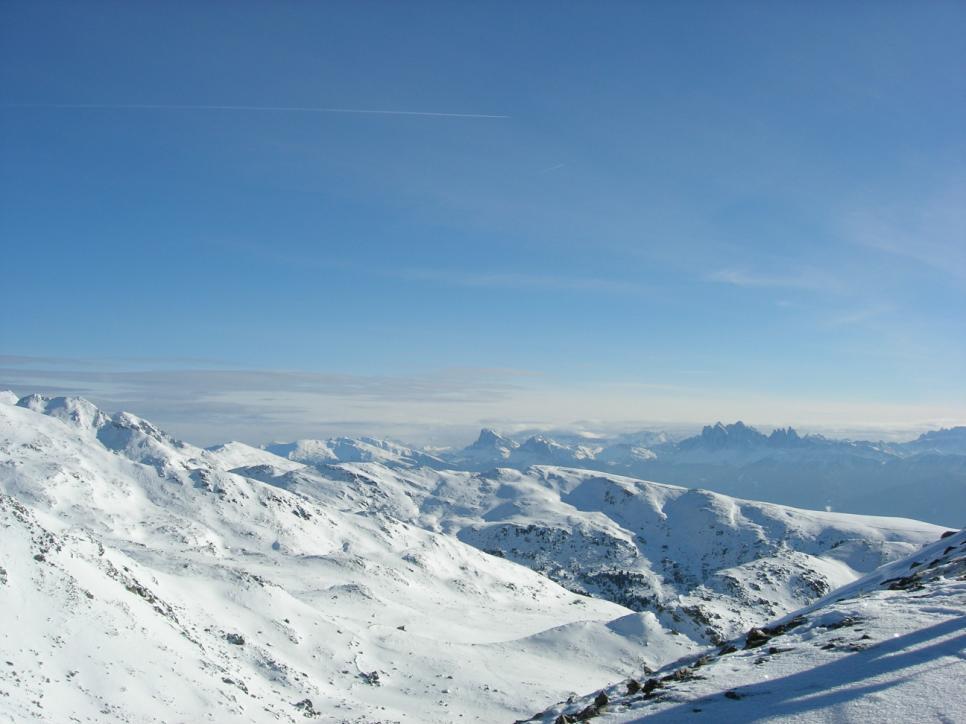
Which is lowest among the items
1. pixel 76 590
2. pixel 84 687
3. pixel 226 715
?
pixel 226 715

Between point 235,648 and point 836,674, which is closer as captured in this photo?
point 836,674

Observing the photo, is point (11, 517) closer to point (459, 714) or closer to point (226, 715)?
point (226, 715)

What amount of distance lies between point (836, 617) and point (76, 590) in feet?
193

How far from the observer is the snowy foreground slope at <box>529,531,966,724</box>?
13.5 meters

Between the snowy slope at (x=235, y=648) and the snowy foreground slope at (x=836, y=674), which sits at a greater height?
the snowy foreground slope at (x=836, y=674)

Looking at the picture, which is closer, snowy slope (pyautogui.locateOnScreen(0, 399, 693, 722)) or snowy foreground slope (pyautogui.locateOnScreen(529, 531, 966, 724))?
snowy foreground slope (pyautogui.locateOnScreen(529, 531, 966, 724))

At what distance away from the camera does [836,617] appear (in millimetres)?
21812

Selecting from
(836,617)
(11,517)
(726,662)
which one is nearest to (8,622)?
(11,517)

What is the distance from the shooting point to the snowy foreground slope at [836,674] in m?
13.5

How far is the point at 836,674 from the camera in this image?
15.9 metres

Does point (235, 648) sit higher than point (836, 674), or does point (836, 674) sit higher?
point (836, 674)

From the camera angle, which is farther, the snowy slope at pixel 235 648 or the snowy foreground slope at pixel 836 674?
the snowy slope at pixel 235 648

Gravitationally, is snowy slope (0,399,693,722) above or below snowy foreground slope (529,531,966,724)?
below

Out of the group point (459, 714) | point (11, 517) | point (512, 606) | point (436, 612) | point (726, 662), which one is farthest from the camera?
point (512, 606)
